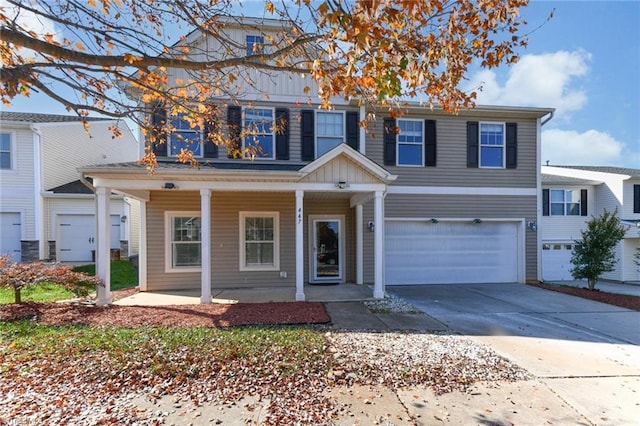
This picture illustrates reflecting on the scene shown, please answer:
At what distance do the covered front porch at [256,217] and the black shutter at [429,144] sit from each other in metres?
2.75

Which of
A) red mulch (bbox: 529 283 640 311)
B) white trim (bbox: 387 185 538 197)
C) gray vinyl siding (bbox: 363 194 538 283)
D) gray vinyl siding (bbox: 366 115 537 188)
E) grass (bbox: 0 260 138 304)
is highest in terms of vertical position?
gray vinyl siding (bbox: 366 115 537 188)

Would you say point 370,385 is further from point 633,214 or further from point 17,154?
point 633,214

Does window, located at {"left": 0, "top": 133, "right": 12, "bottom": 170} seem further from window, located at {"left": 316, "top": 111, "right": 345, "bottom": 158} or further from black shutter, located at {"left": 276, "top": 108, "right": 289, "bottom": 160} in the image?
window, located at {"left": 316, "top": 111, "right": 345, "bottom": 158}

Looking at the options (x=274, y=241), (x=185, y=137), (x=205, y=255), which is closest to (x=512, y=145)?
(x=274, y=241)

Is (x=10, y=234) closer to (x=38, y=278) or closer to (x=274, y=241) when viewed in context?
(x=38, y=278)

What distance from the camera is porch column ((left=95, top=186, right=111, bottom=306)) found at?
23.4 feet

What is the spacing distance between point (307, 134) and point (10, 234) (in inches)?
511

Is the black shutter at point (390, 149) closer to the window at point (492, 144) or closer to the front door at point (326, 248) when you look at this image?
the front door at point (326, 248)

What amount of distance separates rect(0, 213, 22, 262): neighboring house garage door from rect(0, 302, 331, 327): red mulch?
8396 mm

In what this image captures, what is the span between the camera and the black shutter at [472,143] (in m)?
10.6

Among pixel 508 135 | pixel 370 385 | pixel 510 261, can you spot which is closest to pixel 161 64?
pixel 370 385

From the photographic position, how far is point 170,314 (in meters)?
6.46

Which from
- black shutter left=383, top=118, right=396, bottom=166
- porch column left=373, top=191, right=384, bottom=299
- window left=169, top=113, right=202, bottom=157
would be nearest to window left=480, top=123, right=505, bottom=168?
black shutter left=383, top=118, right=396, bottom=166

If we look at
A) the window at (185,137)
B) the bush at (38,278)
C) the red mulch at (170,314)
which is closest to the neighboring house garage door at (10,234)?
the bush at (38,278)
